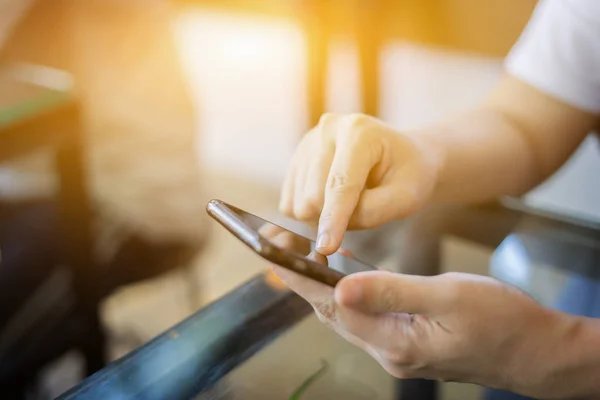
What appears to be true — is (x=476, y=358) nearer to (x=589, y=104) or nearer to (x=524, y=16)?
(x=589, y=104)

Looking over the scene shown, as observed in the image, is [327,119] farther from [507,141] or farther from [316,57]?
[316,57]

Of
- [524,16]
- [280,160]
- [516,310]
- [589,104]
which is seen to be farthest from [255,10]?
[516,310]

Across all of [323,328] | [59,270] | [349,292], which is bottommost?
[59,270]

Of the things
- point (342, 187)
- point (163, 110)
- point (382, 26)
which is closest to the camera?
point (342, 187)

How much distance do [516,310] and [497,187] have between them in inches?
11.1

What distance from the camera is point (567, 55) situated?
24.6 inches

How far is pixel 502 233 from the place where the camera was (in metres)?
0.61

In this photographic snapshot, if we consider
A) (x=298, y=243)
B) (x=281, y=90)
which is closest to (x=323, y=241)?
(x=298, y=243)

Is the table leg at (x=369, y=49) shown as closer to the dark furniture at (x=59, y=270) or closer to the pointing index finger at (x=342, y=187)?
the dark furniture at (x=59, y=270)

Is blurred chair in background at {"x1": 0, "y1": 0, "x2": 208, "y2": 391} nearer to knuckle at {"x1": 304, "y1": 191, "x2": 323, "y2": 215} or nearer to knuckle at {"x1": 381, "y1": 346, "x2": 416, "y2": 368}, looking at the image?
knuckle at {"x1": 304, "y1": 191, "x2": 323, "y2": 215}

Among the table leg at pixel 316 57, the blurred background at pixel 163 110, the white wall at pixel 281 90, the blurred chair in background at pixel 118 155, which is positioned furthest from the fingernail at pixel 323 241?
the table leg at pixel 316 57

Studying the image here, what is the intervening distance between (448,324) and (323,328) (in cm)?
Answer: 15

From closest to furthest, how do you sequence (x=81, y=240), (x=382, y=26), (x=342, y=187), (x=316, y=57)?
(x=342, y=187), (x=81, y=240), (x=382, y=26), (x=316, y=57)

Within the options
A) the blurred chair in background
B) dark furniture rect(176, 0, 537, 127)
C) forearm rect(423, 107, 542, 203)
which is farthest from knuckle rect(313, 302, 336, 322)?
dark furniture rect(176, 0, 537, 127)
